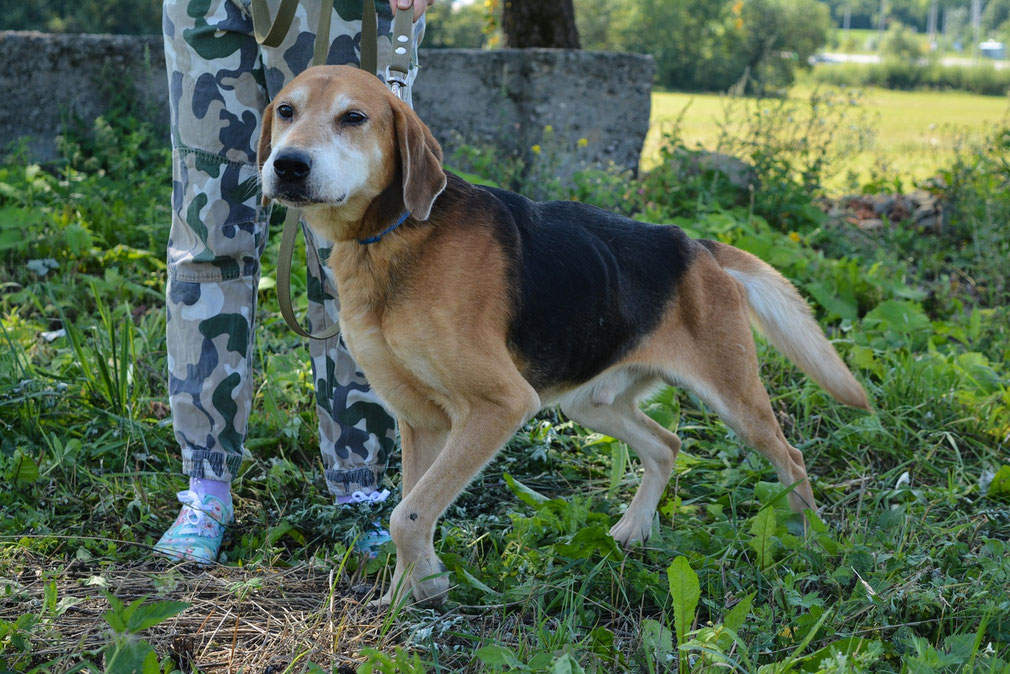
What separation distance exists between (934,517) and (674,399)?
1068mm

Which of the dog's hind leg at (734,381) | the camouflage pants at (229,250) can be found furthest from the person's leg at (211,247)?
the dog's hind leg at (734,381)

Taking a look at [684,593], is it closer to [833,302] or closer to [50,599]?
[50,599]

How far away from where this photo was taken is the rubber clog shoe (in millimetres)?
2787

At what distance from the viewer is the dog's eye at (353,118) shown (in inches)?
94.2

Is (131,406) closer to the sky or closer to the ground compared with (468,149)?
closer to the ground

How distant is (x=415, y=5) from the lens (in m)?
2.72

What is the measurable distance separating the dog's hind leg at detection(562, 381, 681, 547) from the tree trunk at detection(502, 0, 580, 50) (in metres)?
4.94

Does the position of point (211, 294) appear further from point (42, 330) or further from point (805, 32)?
point (805, 32)

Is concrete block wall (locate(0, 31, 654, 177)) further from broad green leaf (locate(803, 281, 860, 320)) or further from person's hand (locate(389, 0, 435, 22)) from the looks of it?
person's hand (locate(389, 0, 435, 22))

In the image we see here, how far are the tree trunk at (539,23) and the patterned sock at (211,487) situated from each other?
5.45 m

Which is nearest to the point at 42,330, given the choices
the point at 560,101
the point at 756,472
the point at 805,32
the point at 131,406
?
the point at 131,406

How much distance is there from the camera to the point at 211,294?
288cm

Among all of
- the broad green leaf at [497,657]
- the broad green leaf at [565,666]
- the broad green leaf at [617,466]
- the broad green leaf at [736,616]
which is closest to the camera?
the broad green leaf at [565,666]

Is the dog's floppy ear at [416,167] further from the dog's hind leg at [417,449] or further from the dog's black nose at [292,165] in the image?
the dog's hind leg at [417,449]
